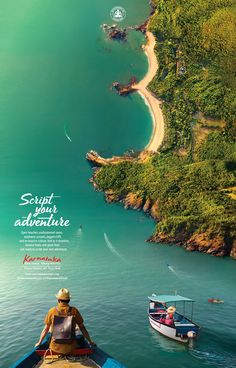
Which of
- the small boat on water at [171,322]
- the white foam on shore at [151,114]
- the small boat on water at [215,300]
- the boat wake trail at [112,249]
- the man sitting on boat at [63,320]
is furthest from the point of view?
the white foam on shore at [151,114]

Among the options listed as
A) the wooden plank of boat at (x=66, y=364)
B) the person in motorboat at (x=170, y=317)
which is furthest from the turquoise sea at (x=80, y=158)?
the wooden plank of boat at (x=66, y=364)

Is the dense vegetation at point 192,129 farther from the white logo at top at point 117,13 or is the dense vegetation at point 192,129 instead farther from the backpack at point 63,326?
the backpack at point 63,326

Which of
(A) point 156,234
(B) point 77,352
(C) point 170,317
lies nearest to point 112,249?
(A) point 156,234

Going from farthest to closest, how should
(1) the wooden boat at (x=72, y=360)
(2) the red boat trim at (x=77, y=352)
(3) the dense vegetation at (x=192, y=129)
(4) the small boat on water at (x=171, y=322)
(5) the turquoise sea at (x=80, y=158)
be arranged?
(3) the dense vegetation at (x=192, y=129)
(5) the turquoise sea at (x=80, y=158)
(4) the small boat on water at (x=171, y=322)
(2) the red boat trim at (x=77, y=352)
(1) the wooden boat at (x=72, y=360)

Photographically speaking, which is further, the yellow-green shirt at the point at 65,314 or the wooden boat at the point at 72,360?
the wooden boat at the point at 72,360

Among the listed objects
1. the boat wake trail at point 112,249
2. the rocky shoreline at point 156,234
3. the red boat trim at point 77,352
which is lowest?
the red boat trim at point 77,352

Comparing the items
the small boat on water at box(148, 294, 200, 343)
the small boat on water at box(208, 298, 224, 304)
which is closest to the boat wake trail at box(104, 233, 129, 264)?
the small boat on water at box(208, 298, 224, 304)
